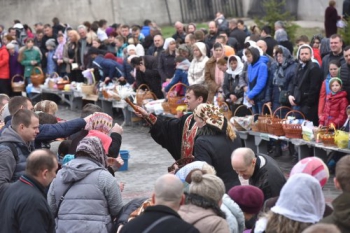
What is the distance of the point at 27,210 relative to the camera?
8.34 m

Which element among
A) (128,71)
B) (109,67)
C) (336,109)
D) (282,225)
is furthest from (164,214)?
(109,67)

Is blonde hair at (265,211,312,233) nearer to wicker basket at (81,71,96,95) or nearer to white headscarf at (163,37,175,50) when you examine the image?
white headscarf at (163,37,175,50)

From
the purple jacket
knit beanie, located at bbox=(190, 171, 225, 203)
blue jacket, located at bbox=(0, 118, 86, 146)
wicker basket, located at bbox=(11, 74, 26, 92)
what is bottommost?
wicker basket, located at bbox=(11, 74, 26, 92)

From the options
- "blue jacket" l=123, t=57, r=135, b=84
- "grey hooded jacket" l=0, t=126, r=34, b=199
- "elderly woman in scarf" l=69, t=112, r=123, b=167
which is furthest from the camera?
"blue jacket" l=123, t=57, r=135, b=84

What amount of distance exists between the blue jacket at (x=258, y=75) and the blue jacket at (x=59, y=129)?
22.9 ft

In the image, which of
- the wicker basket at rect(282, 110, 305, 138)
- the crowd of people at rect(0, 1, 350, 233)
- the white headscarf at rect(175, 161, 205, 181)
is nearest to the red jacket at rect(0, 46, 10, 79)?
the crowd of people at rect(0, 1, 350, 233)

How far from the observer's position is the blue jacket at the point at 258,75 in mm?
17469

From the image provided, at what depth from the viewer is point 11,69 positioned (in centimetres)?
2669

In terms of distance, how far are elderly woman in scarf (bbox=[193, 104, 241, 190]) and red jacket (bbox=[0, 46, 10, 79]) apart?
54.5ft

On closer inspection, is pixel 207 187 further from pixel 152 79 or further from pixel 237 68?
pixel 152 79

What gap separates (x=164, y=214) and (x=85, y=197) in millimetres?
2162

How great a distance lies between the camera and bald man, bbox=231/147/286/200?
29.3ft

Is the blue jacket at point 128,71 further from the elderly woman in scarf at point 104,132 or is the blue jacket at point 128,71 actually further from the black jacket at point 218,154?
the black jacket at point 218,154

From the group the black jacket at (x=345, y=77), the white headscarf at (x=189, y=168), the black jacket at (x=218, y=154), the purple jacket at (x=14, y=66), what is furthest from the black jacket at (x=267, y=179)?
the purple jacket at (x=14, y=66)
